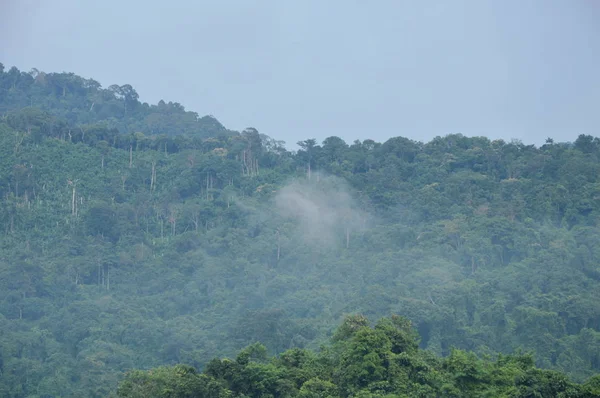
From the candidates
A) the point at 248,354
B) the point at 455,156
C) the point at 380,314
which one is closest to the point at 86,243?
the point at 380,314

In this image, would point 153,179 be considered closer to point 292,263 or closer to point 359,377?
point 292,263

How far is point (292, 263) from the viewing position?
159 feet

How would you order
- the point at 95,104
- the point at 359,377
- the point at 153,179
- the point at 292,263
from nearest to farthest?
the point at 359,377, the point at 292,263, the point at 153,179, the point at 95,104

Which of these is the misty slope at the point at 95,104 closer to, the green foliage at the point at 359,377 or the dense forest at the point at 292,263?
the dense forest at the point at 292,263

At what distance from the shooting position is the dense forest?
2619 centimetres

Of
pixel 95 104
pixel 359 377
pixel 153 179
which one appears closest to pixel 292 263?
pixel 153 179

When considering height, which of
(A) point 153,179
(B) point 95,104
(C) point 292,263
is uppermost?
(B) point 95,104

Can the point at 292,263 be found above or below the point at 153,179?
below

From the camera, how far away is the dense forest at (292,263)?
2619 centimetres

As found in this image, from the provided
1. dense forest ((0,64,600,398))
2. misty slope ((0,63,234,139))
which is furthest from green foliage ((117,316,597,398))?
misty slope ((0,63,234,139))

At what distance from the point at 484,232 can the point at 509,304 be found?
25.2ft

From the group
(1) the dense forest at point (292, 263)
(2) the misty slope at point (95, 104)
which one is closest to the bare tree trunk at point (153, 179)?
(1) the dense forest at point (292, 263)

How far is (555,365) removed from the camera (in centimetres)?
3397

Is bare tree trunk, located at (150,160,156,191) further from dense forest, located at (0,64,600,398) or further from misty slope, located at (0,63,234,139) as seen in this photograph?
misty slope, located at (0,63,234,139)
